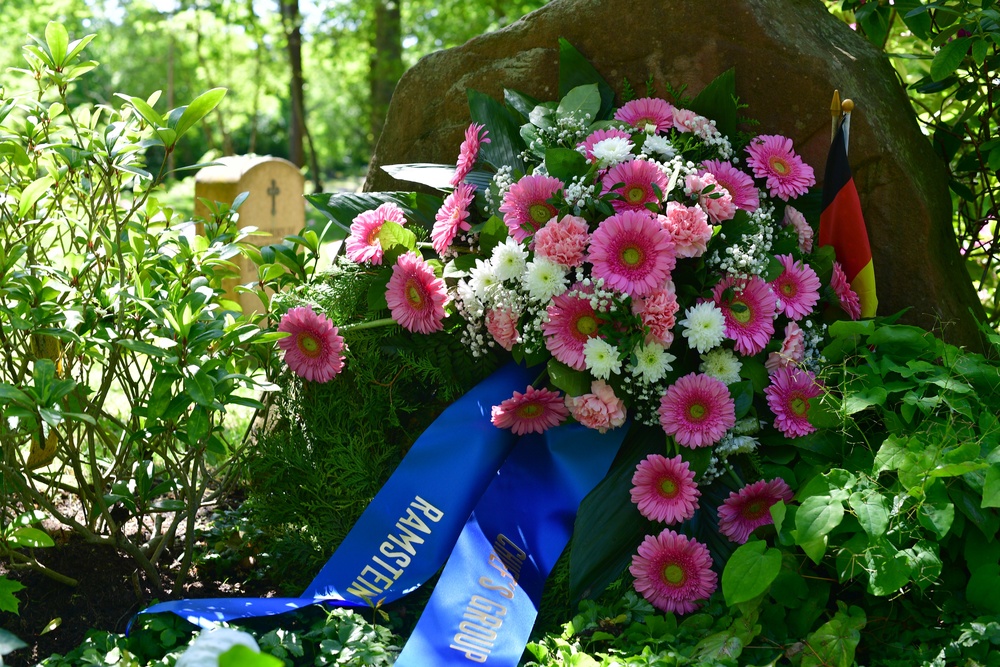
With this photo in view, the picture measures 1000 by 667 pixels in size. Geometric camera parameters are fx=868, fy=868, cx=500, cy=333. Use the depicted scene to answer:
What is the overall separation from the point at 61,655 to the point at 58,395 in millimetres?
640

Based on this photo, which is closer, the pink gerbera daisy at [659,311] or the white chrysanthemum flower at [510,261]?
the pink gerbera daisy at [659,311]

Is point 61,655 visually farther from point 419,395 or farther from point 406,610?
point 419,395

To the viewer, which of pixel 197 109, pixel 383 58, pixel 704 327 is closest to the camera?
pixel 197 109

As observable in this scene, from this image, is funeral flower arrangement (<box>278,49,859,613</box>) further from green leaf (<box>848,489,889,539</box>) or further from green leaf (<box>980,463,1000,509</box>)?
green leaf (<box>980,463,1000,509</box>)

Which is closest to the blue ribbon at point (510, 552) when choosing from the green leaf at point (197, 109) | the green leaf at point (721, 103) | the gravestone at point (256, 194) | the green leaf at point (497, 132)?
the green leaf at point (497, 132)

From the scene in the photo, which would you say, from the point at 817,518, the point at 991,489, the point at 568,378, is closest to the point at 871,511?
the point at 817,518

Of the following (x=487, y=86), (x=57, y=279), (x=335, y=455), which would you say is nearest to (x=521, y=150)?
(x=487, y=86)

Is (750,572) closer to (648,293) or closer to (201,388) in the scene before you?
(648,293)

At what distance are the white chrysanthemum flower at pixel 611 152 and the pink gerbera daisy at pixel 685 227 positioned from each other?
209 mm

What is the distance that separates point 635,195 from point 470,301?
549 mm

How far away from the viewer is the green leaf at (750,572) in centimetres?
196

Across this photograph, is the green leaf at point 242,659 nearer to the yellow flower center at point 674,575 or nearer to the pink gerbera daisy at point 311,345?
the yellow flower center at point 674,575

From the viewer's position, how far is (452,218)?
2596mm

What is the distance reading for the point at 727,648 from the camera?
1.98 m
